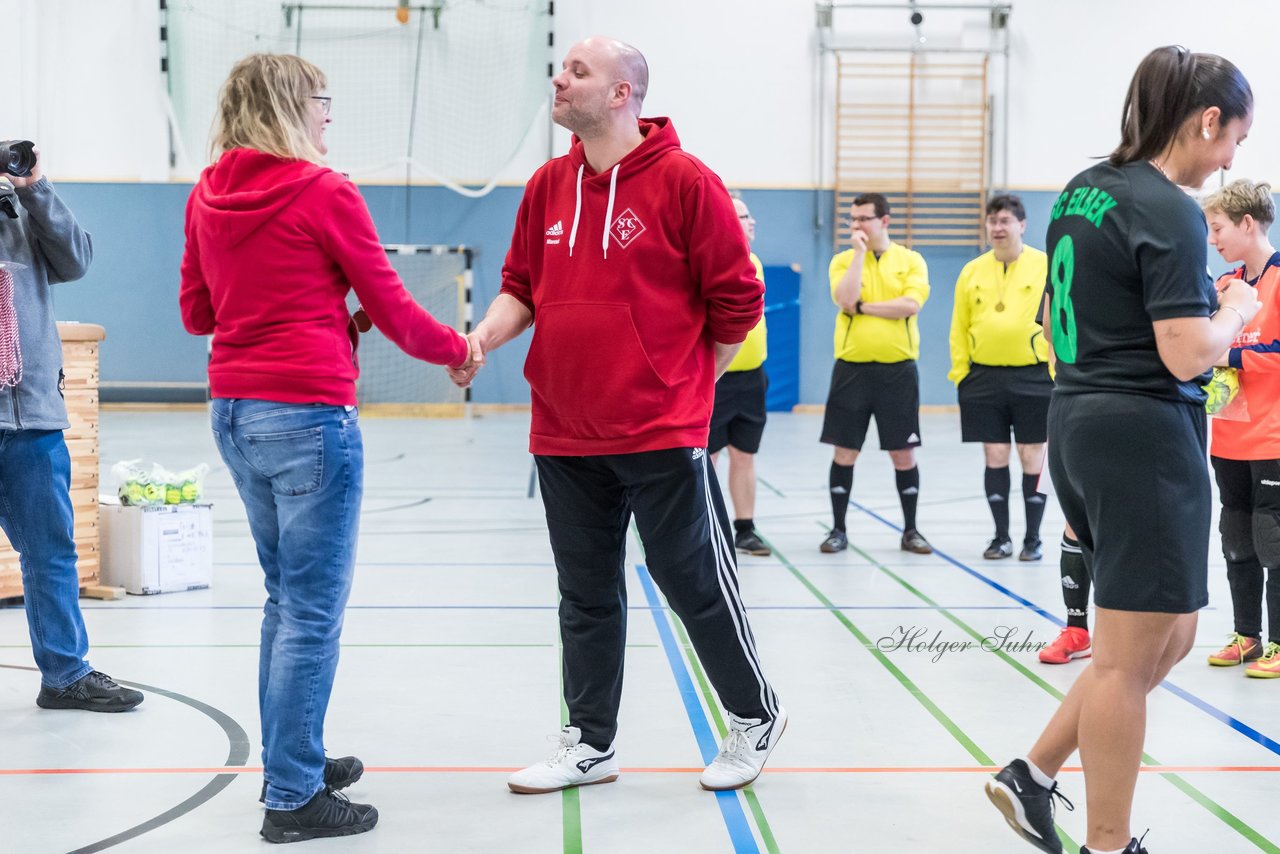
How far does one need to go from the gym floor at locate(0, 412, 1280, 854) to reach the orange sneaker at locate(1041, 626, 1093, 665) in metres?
0.08

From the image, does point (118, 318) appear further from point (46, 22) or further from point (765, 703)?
point (765, 703)

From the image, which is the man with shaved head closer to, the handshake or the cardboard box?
the handshake

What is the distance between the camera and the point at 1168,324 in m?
2.06

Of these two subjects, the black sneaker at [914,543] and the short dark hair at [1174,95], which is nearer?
the short dark hair at [1174,95]

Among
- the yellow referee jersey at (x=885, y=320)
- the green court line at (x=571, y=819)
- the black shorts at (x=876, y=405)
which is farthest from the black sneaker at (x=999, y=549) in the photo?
the green court line at (x=571, y=819)

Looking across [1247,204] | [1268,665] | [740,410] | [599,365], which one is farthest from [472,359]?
[740,410]

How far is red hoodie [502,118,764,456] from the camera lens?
2715 millimetres

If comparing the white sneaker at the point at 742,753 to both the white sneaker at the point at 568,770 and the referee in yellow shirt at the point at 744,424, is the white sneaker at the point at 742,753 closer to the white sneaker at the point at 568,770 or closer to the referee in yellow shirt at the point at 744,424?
the white sneaker at the point at 568,770

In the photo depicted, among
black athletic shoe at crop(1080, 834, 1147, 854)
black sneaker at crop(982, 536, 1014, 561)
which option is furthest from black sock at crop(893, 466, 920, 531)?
black athletic shoe at crop(1080, 834, 1147, 854)

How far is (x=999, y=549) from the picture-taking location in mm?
5902

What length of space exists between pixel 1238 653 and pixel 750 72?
35.8 ft

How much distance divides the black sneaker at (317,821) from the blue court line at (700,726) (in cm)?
76

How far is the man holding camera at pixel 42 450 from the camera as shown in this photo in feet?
10.9

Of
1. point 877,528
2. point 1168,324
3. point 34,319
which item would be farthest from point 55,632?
point 877,528
